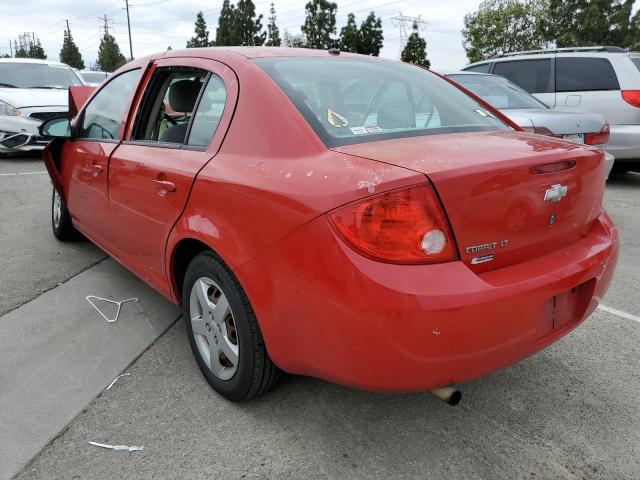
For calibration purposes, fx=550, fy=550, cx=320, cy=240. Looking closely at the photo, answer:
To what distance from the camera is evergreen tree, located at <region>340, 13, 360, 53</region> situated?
49.2 m

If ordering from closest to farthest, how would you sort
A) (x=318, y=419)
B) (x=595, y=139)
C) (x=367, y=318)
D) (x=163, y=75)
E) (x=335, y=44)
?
(x=367, y=318)
(x=318, y=419)
(x=163, y=75)
(x=595, y=139)
(x=335, y=44)

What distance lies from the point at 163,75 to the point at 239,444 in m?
2.02

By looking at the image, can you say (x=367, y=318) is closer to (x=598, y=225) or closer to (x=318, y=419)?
(x=318, y=419)

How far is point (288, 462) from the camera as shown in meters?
2.07

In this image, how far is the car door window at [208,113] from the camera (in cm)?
248

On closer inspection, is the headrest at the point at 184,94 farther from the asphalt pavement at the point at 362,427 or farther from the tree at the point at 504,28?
the tree at the point at 504,28

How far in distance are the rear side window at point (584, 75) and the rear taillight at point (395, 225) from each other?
6.58 m

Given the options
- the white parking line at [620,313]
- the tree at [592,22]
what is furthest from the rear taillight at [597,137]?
the tree at [592,22]

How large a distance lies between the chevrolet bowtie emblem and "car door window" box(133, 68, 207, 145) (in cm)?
174

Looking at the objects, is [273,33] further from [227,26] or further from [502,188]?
[502,188]

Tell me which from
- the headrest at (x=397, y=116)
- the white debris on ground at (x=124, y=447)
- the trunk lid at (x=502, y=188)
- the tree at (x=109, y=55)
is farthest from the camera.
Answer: the tree at (x=109, y=55)

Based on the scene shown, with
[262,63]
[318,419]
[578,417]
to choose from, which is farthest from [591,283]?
[262,63]

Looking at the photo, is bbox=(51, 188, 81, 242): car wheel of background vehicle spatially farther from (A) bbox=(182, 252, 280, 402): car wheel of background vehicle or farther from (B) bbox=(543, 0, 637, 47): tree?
(B) bbox=(543, 0, 637, 47): tree

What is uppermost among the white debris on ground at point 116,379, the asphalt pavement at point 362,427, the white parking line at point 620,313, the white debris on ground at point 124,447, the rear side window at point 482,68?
the rear side window at point 482,68
